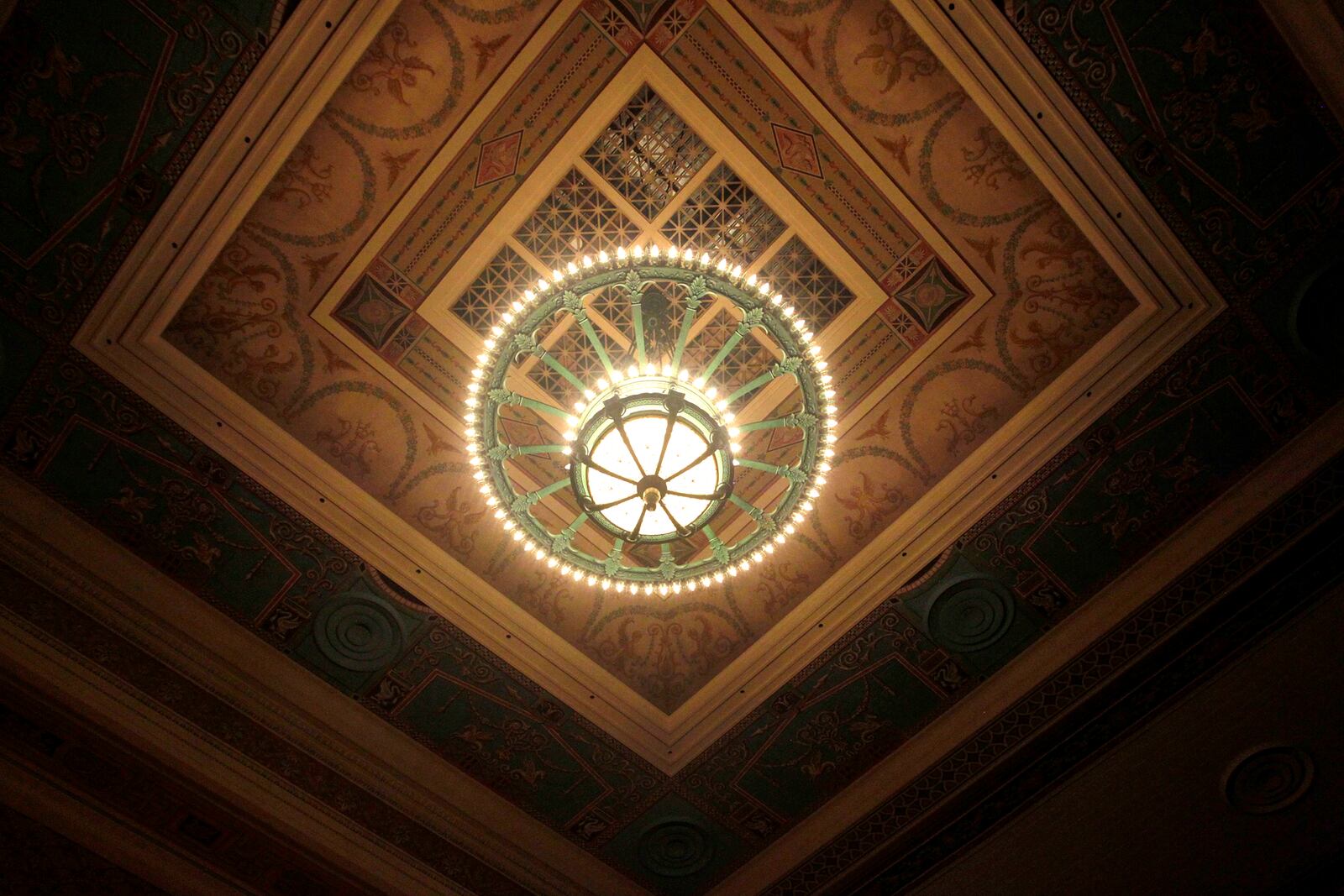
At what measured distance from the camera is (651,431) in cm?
482

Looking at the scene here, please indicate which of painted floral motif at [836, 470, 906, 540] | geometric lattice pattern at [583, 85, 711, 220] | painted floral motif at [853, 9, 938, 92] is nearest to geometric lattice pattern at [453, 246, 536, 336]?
geometric lattice pattern at [583, 85, 711, 220]

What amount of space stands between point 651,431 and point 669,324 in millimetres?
880

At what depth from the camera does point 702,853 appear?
6.75 metres

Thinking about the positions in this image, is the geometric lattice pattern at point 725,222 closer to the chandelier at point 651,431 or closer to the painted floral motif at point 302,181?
the chandelier at point 651,431

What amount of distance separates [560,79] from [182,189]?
1937 millimetres

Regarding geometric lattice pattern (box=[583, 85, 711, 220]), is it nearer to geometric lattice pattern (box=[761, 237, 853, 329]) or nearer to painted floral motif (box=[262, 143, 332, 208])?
geometric lattice pattern (box=[761, 237, 853, 329])

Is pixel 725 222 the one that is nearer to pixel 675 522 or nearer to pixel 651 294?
pixel 651 294

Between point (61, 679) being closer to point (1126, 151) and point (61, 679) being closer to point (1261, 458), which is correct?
point (1126, 151)

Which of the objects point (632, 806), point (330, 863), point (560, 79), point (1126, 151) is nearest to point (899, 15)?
point (1126, 151)

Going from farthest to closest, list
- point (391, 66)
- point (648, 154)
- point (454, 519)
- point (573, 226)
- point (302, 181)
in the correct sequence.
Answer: point (454, 519)
point (573, 226)
point (648, 154)
point (302, 181)
point (391, 66)

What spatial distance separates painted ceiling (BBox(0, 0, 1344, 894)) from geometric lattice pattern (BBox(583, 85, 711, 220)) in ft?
0.05

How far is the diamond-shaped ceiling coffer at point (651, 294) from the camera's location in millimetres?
5012

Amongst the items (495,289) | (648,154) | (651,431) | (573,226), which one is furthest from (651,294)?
(651,431)

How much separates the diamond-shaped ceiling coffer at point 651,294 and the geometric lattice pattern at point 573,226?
0.01 metres
